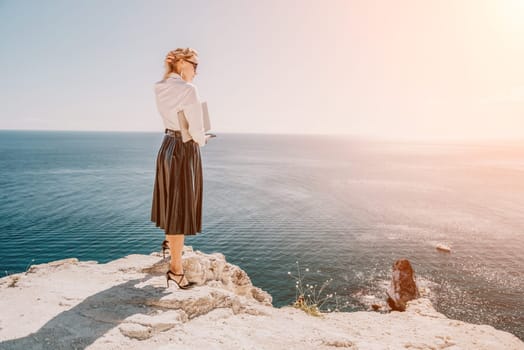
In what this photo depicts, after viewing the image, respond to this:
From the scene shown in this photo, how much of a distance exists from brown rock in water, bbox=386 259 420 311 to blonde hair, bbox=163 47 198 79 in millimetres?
26466

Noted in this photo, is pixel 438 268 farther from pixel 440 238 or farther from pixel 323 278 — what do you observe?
pixel 323 278

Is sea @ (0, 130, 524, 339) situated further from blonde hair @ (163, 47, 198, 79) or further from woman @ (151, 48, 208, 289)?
blonde hair @ (163, 47, 198, 79)

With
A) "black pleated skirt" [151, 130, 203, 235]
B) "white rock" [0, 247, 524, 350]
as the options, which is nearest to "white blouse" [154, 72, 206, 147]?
"black pleated skirt" [151, 130, 203, 235]

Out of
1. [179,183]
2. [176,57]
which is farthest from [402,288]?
[176,57]

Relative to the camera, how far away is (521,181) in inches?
3199

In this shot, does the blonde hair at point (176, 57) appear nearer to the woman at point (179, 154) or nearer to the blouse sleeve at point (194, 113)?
the woman at point (179, 154)

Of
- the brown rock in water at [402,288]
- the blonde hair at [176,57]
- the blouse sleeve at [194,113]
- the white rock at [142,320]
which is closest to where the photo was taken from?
the white rock at [142,320]

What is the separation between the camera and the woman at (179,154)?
3982 millimetres

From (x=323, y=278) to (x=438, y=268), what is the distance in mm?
11898

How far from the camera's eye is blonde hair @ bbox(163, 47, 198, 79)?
162 inches

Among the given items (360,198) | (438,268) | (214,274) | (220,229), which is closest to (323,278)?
(438,268)

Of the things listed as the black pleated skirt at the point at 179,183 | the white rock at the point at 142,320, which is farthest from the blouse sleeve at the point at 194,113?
the white rock at the point at 142,320

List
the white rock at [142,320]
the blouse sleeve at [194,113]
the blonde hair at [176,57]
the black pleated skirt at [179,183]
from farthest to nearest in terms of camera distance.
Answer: the black pleated skirt at [179,183], the blonde hair at [176,57], the blouse sleeve at [194,113], the white rock at [142,320]

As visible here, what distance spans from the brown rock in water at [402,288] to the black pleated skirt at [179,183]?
25.5 metres
